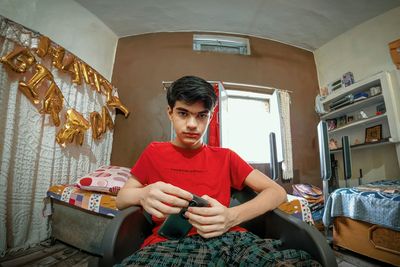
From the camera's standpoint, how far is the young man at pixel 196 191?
527 mm

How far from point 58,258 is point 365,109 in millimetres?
3979

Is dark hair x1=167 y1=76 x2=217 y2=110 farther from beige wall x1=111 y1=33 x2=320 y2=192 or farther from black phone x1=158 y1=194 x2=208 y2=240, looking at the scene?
beige wall x1=111 y1=33 x2=320 y2=192

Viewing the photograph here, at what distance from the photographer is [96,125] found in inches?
81.8

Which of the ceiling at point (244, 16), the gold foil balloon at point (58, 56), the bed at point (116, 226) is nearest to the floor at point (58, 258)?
the bed at point (116, 226)

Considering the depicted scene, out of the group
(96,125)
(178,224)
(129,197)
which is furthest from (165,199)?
(96,125)

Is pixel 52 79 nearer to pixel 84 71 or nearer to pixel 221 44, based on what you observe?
pixel 84 71

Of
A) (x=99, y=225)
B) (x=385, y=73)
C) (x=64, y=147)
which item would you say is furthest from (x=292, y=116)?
(x=64, y=147)

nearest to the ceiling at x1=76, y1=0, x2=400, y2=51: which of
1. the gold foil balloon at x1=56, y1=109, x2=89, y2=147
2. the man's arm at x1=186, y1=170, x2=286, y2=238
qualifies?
the gold foil balloon at x1=56, y1=109, x2=89, y2=147

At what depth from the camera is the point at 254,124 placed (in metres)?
3.05

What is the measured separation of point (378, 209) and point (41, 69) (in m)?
3.11

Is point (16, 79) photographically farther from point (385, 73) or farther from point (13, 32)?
point (385, 73)

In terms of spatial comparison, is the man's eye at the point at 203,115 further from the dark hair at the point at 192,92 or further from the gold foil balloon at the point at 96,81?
the gold foil balloon at the point at 96,81

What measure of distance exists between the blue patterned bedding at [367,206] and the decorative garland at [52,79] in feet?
8.96

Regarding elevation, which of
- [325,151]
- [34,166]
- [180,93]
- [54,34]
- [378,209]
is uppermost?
[54,34]
